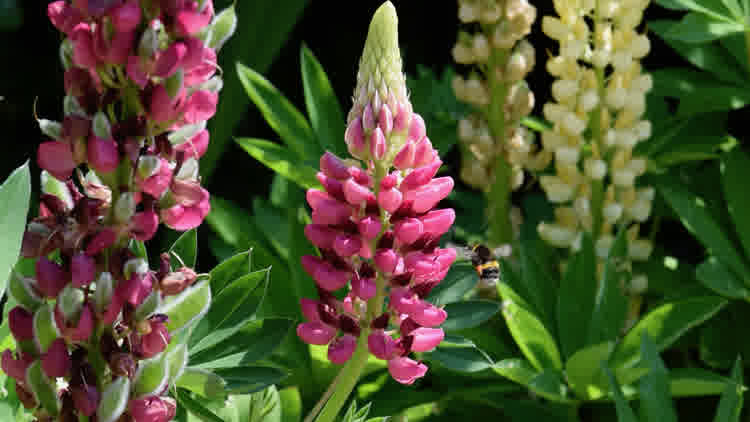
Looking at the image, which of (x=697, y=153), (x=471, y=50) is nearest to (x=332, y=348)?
(x=471, y=50)

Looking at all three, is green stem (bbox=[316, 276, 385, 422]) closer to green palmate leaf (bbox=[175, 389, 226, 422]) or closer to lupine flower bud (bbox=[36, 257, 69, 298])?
green palmate leaf (bbox=[175, 389, 226, 422])

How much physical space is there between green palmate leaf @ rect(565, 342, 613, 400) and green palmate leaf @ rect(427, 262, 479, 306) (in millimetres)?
184

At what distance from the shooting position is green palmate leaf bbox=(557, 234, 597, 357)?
3.64ft

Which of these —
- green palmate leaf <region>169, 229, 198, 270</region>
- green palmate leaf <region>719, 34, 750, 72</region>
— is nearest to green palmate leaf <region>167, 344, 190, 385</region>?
green palmate leaf <region>169, 229, 198, 270</region>

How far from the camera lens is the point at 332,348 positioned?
0.76 m

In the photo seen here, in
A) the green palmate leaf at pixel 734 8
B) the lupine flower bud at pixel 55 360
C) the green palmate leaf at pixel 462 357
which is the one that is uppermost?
the green palmate leaf at pixel 734 8

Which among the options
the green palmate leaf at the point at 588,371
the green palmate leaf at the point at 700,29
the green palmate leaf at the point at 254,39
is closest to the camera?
the green palmate leaf at the point at 588,371

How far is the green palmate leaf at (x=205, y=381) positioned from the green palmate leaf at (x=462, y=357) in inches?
9.2

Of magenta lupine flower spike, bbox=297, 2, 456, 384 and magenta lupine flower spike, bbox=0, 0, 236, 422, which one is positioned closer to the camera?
magenta lupine flower spike, bbox=0, 0, 236, 422

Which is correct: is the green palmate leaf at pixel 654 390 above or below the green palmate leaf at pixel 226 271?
below

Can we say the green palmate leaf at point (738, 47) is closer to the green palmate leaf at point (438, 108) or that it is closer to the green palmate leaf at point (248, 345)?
the green palmate leaf at point (438, 108)

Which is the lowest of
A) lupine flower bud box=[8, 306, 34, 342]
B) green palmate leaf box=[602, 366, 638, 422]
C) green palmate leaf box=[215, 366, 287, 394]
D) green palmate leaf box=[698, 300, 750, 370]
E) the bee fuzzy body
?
green palmate leaf box=[698, 300, 750, 370]

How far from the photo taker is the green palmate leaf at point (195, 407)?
757 mm

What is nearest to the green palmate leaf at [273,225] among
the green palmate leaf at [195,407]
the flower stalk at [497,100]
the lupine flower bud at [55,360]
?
the flower stalk at [497,100]
